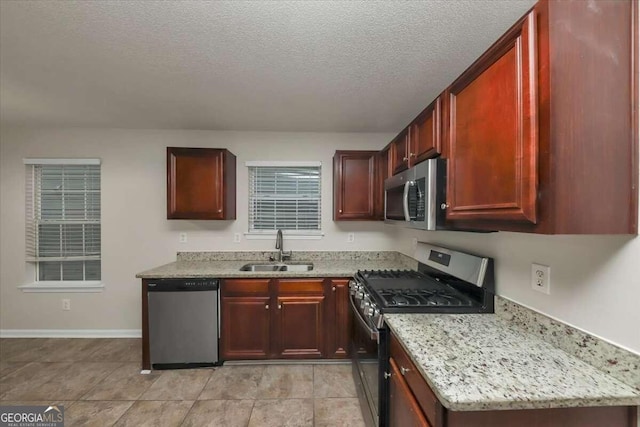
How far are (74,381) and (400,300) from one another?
283cm

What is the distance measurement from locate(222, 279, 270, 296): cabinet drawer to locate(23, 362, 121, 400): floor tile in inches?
50.5

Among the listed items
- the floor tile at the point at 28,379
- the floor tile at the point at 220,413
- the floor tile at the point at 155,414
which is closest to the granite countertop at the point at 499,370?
the floor tile at the point at 220,413

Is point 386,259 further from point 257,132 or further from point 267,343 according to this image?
point 257,132

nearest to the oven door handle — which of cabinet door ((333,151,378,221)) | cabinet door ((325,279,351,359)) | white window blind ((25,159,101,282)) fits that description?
cabinet door ((325,279,351,359))

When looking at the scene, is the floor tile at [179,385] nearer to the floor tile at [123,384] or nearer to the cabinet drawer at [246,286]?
the floor tile at [123,384]

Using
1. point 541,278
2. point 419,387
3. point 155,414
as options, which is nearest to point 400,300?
point 419,387

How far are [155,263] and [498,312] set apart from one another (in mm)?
3351

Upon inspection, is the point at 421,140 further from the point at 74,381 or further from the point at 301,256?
the point at 74,381

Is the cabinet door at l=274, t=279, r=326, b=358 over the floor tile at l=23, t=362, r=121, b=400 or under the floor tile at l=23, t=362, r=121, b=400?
over

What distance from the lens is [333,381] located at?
222cm

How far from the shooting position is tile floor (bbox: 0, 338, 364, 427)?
1.84 m

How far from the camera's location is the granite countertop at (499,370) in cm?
80

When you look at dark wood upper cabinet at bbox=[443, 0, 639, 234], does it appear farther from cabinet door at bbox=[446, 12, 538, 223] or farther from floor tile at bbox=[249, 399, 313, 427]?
floor tile at bbox=[249, 399, 313, 427]

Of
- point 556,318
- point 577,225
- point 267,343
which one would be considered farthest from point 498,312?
point 267,343
